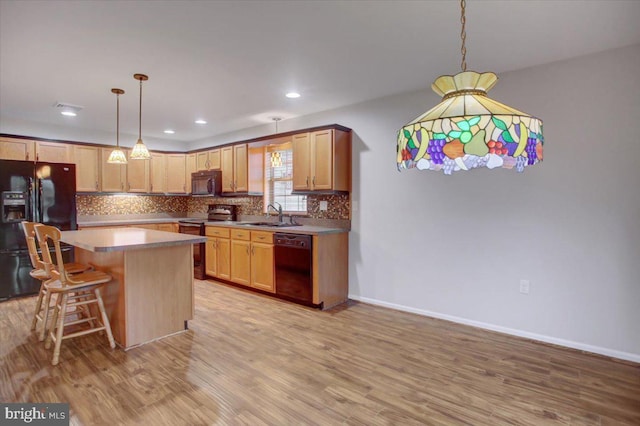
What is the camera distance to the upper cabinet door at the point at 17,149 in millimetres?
4559

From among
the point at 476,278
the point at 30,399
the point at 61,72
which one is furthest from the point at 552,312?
the point at 61,72

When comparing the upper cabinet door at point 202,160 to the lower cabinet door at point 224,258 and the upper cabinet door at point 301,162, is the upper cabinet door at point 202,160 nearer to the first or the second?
the lower cabinet door at point 224,258

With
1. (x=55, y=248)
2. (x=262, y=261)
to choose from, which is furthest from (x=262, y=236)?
(x=55, y=248)

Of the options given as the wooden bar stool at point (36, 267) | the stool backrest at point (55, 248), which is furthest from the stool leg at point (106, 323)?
the wooden bar stool at point (36, 267)

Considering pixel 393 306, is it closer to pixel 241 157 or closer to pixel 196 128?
pixel 241 157

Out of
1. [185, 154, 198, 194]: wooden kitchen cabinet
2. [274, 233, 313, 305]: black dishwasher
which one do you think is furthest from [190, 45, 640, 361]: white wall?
[185, 154, 198, 194]: wooden kitchen cabinet

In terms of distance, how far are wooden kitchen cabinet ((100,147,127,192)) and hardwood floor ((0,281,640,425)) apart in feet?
8.88

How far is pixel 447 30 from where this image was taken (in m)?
2.39

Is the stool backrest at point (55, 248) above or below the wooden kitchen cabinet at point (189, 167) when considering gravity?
below

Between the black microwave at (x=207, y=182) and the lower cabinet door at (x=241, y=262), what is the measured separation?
122cm

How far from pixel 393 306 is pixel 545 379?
1704 millimetres

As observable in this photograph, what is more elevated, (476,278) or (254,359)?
(476,278)

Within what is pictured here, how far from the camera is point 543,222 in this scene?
297 cm

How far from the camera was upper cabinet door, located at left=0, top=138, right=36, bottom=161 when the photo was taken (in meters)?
4.56
